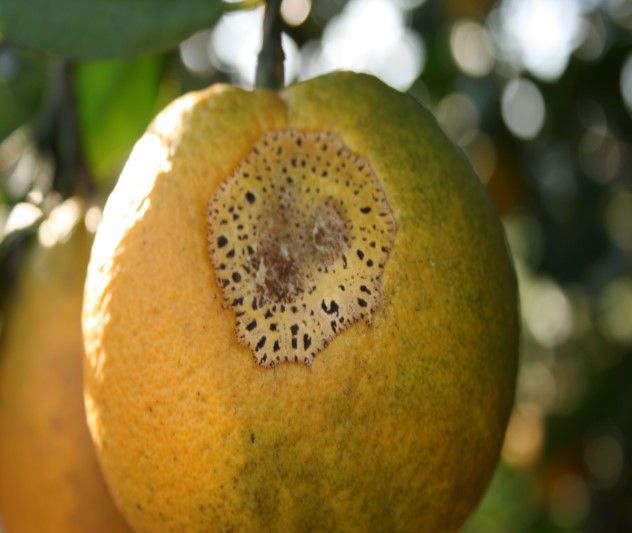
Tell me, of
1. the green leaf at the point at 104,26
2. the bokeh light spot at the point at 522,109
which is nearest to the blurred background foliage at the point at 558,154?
the bokeh light spot at the point at 522,109

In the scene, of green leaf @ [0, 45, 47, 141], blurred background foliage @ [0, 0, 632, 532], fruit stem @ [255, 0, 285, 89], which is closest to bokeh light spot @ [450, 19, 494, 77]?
blurred background foliage @ [0, 0, 632, 532]

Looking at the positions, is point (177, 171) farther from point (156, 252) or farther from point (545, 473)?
point (545, 473)

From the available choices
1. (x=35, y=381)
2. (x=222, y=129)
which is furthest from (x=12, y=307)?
(x=222, y=129)

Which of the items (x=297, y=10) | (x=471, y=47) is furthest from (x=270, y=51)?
(x=471, y=47)

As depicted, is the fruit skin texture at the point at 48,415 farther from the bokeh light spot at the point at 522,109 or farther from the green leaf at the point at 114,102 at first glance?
the bokeh light spot at the point at 522,109

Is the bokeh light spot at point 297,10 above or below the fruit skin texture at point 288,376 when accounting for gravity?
below

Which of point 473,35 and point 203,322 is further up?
point 203,322

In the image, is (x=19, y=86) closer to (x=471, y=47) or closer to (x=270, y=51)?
(x=270, y=51)
